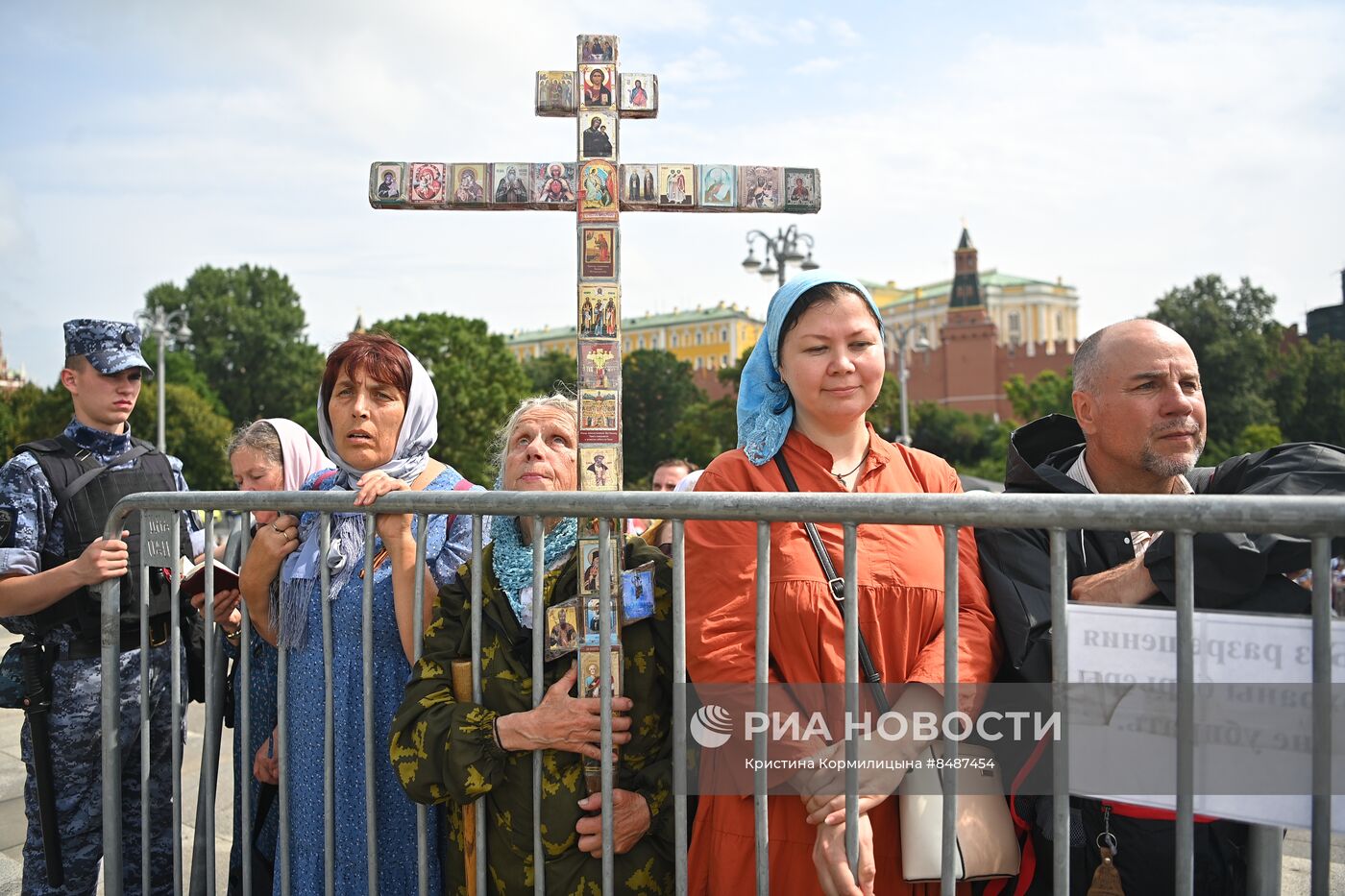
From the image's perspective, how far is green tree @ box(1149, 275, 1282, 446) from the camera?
4406 cm

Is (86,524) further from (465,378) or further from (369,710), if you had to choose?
(465,378)

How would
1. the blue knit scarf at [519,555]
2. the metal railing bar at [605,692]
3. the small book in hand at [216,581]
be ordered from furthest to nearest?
the small book in hand at [216,581] < the blue knit scarf at [519,555] < the metal railing bar at [605,692]

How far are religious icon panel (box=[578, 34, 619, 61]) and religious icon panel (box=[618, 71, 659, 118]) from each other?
0.07 meters

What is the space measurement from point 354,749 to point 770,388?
151cm

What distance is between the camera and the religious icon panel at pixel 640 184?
2.65 meters

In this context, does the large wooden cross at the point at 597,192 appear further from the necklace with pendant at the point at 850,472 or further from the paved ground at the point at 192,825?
the paved ground at the point at 192,825

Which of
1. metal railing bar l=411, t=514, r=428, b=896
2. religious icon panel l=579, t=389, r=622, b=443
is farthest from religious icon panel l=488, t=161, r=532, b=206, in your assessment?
metal railing bar l=411, t=514, r=428, b=896

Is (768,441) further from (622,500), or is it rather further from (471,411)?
(471,411)

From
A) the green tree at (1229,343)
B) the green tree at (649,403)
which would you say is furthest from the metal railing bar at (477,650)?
the green tree at (649,403)

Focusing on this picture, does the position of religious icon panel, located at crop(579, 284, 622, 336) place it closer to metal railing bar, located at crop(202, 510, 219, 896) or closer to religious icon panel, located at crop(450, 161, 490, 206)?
religious icon panel, located at crop(450, 161, 490, 206)

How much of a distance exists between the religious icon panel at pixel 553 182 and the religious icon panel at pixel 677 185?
26 cm

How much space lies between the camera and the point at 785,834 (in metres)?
2.05

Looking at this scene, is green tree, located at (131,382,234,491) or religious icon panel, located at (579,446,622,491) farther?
green tree, located at (131,382,234,491)

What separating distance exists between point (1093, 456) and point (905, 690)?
83cm
